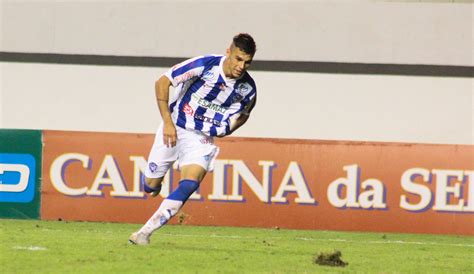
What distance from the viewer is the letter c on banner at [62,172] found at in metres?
15.7

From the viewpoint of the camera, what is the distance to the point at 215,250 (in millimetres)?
10664

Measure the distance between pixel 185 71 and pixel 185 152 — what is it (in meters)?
0.73

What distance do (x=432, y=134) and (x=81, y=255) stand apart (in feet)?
50.2

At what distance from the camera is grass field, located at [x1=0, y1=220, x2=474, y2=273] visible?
29.8ft

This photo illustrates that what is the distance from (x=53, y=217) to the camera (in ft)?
51.1

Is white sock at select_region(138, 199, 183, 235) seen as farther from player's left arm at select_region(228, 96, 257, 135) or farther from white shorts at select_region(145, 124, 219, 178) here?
player's left arm at select_region(228, 96, 257, 135)

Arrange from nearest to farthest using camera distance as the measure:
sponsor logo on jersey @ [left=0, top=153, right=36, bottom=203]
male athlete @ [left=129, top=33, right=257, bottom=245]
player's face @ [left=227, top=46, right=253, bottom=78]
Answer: player's face @ [left=227, top=46, right=253, bottom=78], male athlete @ [left=129, top=33, right=257, bottom=245], sponsor logo on jersey @ [left=0, top=153, right=36, bottom=203]

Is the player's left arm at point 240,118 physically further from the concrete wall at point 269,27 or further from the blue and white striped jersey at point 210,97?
the concrete wall at point 269,27

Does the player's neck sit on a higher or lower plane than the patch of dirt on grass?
higher

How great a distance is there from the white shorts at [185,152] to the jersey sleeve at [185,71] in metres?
0.53

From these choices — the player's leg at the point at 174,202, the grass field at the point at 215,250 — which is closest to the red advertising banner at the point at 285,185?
the grass field at the point at 215,250

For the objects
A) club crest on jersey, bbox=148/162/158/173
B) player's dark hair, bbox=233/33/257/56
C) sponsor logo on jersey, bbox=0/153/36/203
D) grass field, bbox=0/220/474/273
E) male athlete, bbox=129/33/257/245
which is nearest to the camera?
grass field, bbox=0/220/474/273

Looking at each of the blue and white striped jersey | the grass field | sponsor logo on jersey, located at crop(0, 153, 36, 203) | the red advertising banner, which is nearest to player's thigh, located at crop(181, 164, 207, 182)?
the blue and white striped jersey

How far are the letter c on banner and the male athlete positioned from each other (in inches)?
198
